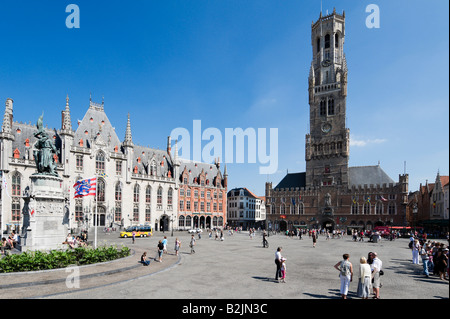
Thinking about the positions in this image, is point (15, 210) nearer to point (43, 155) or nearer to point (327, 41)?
point (43, 155)

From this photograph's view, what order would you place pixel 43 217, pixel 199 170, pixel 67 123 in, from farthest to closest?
pixel 199 170
pixel 67 123
pixel 43 217

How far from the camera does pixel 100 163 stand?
189 ft

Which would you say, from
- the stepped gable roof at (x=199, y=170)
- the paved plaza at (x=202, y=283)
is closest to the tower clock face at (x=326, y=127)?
the stepped gable roof at (x=199, y=170)

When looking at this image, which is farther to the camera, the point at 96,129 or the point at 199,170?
the point at 199,170

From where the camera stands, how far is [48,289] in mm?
13031

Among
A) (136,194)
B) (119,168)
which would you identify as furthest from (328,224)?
(119,168)

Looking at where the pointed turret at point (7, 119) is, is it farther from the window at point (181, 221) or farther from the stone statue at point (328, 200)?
the stone statue at point (328, 200)

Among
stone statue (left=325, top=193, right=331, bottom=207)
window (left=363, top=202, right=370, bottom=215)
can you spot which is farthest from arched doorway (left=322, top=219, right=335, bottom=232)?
window (left=363, top=202, right=370, bottom=215)

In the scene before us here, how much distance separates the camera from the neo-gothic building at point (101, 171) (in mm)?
47500

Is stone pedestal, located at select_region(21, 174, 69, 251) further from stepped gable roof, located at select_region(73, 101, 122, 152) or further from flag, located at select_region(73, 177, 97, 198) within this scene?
stepped gable roof, located at select_region(73, 101, 122, 152)

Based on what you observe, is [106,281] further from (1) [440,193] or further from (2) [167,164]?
(1) [440,193]

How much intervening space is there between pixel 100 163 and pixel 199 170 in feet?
88.3

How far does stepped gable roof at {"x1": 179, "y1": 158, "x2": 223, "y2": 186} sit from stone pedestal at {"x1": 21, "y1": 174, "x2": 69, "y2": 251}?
49.7 meters

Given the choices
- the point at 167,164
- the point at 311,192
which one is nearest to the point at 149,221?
the point at 167,164
